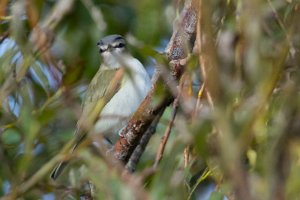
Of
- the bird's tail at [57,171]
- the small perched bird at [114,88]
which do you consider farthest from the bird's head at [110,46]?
the bird's tail at [57,171]

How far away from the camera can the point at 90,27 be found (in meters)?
3.40

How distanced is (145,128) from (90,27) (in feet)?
4.15

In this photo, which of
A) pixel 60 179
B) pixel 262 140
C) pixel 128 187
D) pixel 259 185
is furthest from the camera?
pixel 60 179

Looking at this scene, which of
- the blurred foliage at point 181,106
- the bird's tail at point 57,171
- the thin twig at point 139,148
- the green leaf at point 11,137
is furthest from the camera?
the bird's tail at point 57,171

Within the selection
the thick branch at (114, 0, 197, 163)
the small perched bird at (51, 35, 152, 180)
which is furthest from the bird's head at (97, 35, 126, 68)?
the thick branch at (114, 0, 197, 163)

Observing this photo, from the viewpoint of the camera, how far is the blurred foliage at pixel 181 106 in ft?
3.37

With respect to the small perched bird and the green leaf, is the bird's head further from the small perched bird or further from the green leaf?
the green leaf

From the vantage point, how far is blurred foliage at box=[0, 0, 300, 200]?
3.37ft

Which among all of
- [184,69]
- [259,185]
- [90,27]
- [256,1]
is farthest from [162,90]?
[90,27]

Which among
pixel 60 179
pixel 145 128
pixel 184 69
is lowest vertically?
pixel 60 179

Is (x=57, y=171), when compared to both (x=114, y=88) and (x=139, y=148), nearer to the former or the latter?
(x=139, y=148)

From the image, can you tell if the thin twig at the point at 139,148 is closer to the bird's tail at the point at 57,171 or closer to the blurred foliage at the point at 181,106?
the blurred foliage at the point at 181,106

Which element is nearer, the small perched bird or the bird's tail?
the bird's tail

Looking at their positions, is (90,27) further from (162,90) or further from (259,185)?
(259,185)
